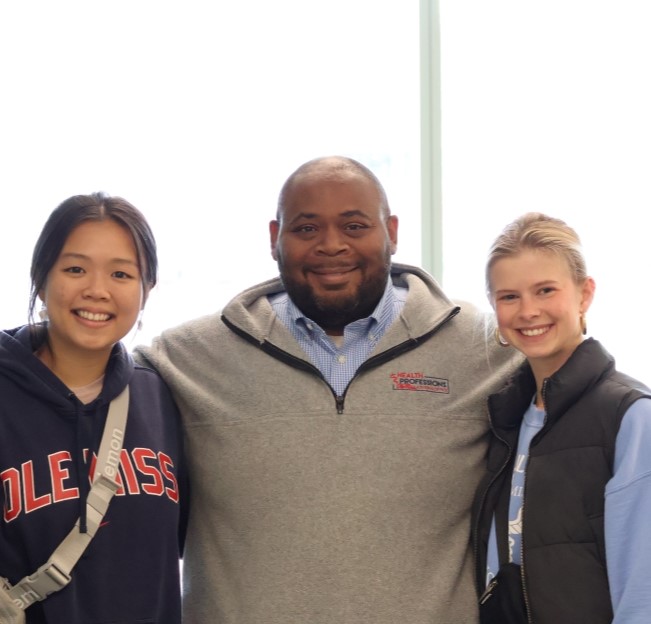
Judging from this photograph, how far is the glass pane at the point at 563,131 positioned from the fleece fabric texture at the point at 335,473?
3.89 ft

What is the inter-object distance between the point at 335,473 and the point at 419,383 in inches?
10.8

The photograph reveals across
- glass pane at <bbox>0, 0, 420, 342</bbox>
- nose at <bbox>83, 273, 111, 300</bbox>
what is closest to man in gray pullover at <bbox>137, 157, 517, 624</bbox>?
nose at <bbox>83, 273, 111, 300</bbox>

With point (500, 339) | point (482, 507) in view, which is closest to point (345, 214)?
point (500, 339)

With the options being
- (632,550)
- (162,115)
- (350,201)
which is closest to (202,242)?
(162,115)

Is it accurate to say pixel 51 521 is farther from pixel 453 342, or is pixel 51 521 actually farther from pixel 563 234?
pixel 563 234

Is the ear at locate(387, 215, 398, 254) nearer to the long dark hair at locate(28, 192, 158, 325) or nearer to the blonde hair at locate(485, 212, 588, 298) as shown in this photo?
the blonde hair at locate(485, 212, 588, 298)

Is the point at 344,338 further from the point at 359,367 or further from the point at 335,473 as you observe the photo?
the point at 335,473

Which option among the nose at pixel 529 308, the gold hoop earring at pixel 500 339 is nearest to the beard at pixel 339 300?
the gold hoop earring at pixel 500 339

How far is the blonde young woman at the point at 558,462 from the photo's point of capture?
1.55 meters

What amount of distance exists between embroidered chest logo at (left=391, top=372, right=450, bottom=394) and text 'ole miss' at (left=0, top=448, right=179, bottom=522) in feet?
1.70

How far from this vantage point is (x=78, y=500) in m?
1.69

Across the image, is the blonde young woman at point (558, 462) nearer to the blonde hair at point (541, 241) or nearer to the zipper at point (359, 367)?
the blonde hair at point (541, 241)

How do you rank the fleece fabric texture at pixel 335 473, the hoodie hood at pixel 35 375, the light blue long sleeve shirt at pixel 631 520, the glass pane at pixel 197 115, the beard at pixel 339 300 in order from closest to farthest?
the light blue long sleeve shirt at pixel 631 520 < the hoodie hood at pixel 35 375 < the fleece fabric texture at pixel 335 473 < the beard at pixel 339 300 < the glass pane at pixel 197 115

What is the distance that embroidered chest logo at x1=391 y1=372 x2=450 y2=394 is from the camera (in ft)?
6.52
